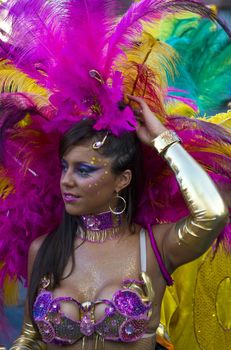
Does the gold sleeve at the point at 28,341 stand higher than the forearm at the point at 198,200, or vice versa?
the forearm at the point at 198,200

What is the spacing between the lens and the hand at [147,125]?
77.1 inches

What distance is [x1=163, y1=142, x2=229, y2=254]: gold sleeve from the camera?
72.6 inches

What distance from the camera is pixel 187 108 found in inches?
89.7

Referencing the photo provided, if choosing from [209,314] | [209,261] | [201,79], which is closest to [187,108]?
[201,79]

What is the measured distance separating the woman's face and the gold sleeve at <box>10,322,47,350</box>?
0.46m

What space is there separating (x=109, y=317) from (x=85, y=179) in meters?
0.42

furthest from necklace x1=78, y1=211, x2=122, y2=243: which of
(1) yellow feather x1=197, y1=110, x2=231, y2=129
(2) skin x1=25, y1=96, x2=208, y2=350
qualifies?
(1) yellow feather x1=197, y1=110, x2=231, y2=129

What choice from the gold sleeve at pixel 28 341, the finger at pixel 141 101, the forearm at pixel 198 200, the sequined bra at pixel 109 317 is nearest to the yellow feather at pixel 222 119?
the finger at pixel 141 101

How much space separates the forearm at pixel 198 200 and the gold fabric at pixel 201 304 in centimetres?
75

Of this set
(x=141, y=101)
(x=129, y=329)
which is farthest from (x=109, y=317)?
(x=141, y=101)

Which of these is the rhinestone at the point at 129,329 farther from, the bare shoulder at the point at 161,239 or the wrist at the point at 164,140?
the wrist at the point at 164,140

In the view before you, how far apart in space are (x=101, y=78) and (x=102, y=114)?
0.36 feet

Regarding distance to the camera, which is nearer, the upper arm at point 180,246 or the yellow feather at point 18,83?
the upper arm at point 180,246

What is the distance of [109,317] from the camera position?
193 centimetres
